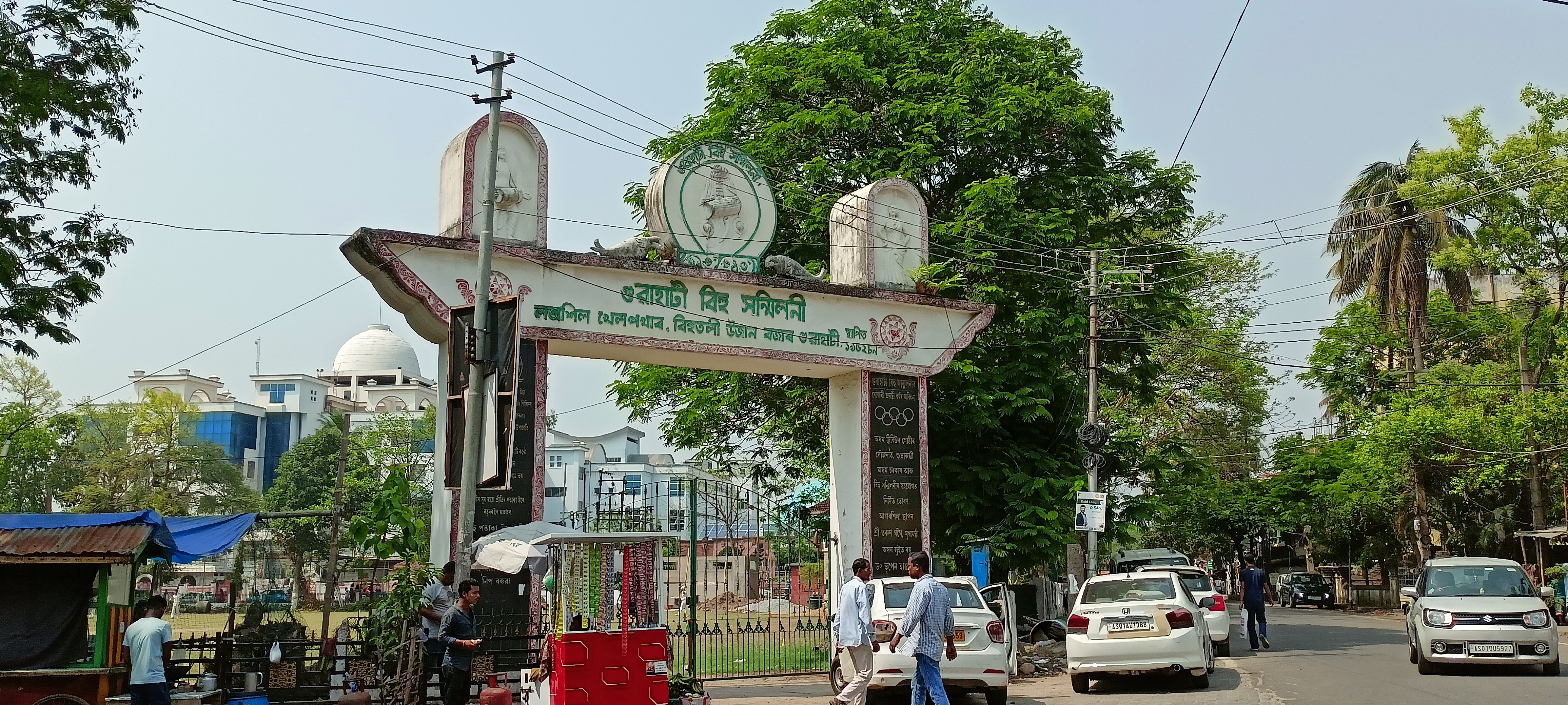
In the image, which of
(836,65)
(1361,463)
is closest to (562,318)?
(836,65)

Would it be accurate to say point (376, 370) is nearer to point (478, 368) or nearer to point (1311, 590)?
point (1311, 590)

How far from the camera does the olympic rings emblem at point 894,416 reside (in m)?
16.6

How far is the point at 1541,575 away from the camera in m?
30.7

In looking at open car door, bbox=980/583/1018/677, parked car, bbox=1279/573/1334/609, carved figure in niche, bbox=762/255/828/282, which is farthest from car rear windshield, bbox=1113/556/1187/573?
parked car, bbox=1279/573/1334/609

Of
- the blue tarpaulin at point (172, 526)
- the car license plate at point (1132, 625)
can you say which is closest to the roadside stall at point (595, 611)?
the blue tarpaulin at point (172, 526)

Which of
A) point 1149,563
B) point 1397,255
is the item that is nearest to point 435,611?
point 1149,563

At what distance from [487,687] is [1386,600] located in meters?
36.1

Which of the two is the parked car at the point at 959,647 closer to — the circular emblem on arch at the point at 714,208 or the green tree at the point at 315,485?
the circular emblem on arch at the point at 714,208

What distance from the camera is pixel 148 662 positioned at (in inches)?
433

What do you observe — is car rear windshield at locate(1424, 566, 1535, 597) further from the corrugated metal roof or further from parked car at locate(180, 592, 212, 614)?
parked car at locate(180, 592, 212, 614)

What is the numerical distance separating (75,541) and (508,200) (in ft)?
19.2

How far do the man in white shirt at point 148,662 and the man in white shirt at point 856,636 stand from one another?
6.18 m

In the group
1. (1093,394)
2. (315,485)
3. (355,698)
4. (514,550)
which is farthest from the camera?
(315,485)

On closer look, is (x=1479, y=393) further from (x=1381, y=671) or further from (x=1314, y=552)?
(x=1314, y=552)
